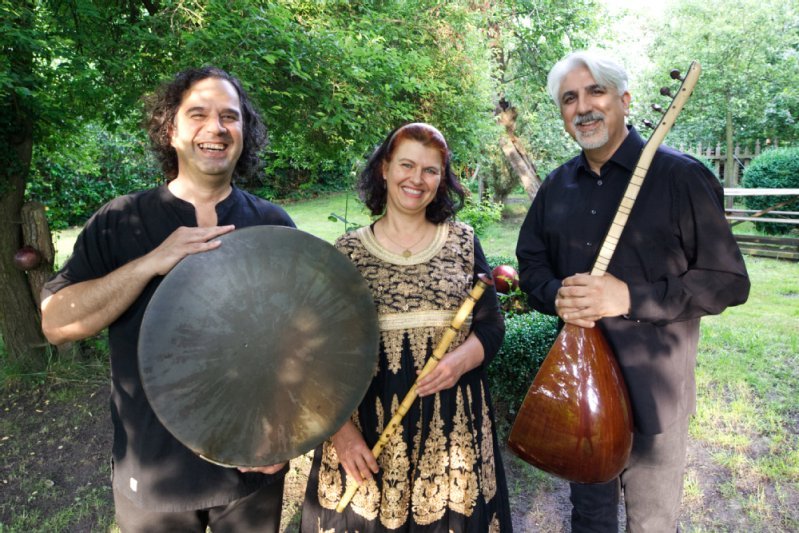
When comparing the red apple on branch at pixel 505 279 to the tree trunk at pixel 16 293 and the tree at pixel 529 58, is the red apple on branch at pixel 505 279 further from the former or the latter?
the tree trunk at pixel 16 293

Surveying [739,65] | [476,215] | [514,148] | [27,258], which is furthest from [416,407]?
[739,65]

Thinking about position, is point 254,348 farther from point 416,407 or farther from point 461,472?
point 461,472

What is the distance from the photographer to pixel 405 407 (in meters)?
1.69

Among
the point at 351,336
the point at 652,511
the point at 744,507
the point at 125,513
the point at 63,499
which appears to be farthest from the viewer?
the point at 63,499

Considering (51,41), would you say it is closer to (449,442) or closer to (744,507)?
(449,442)

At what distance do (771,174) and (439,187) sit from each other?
45.0 feet

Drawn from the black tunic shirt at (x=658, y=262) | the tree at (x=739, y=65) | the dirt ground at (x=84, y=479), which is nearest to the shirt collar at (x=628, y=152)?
the black tunic shirt at (x=658, y=262)

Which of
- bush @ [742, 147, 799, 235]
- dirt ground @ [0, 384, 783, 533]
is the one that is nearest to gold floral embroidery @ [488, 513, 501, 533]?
dirt ground @ [0, 384, 783, 533]

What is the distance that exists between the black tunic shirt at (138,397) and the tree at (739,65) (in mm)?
15831

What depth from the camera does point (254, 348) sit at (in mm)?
1248

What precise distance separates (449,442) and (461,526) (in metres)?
0.31

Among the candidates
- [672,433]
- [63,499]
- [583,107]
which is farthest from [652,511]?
[63,499]

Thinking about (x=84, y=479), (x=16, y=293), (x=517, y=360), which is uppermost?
(x=517, y=360)

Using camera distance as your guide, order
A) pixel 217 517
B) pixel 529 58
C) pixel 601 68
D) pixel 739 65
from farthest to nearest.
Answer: pixel 739 65 → pixel 529 58 → pixel 601 68 → pixel 217 517
